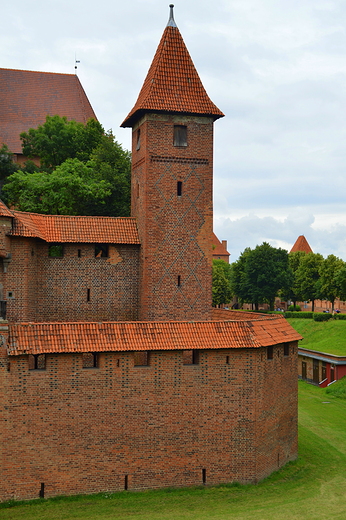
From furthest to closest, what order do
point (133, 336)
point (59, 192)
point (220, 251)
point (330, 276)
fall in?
point (220, 251) < point (330, 276) < point (59, 192) < point (133, 336)

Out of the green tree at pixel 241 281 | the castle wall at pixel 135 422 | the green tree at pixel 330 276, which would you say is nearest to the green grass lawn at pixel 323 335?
the green tree at pixel 330 276

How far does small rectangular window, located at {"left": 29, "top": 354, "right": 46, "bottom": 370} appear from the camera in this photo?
18755mm

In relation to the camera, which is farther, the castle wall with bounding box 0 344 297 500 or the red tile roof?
the red tile roof

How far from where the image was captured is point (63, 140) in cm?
3975

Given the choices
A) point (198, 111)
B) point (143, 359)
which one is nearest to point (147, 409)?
point (143, 359)

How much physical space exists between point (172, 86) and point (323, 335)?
3354cm

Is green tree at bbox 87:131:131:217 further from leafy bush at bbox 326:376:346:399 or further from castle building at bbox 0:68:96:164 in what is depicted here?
leafy bush at bbox 326:376:346:399

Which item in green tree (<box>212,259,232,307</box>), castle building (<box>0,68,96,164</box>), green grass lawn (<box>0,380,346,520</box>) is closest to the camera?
green grass lawn (<box>0,380,346,520</box>)

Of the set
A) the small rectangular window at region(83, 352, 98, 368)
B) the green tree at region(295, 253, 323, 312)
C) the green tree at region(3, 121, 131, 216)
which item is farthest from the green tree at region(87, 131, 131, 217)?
the green tree at region(295, 253, 323, 312)

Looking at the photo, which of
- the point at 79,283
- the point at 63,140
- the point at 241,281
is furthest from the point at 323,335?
the point at 79,283

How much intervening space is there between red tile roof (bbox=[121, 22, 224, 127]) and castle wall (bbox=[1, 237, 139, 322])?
19.5 feet

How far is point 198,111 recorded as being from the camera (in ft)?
77.6

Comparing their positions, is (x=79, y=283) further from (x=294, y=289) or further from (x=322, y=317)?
(x=294, y=289)

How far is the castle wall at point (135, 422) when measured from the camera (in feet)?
58.0
